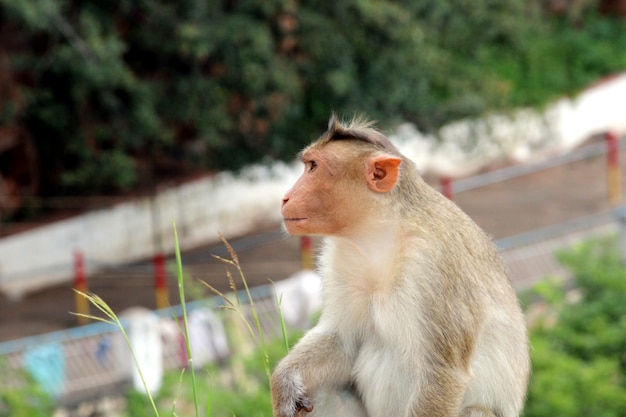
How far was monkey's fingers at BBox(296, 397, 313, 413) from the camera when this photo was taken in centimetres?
441

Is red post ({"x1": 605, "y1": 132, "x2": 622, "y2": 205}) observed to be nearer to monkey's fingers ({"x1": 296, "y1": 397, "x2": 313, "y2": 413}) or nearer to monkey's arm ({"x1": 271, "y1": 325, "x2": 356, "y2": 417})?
monkey's arm ({"x1": 271, "y1": 325, "x2": 356, "y2": 417})

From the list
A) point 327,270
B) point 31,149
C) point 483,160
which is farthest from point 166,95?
point 327,270

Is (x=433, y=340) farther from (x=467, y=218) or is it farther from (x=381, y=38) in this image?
(x=381, y=38)

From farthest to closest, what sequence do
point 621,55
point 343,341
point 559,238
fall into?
point 621,55 < point 559,238 < point 343,341

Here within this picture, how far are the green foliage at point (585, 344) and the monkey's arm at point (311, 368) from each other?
588 cm

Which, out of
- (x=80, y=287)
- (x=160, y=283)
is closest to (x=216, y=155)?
(x=160, y=283)

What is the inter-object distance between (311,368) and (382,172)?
0.77m

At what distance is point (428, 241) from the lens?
4.37 meters

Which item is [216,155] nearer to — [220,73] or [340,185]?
[220,73]

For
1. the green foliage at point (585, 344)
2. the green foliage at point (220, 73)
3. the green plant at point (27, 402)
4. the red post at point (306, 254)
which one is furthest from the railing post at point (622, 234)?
the green plant at point (27, 402)

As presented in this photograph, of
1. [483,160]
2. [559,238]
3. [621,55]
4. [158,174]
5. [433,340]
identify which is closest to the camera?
[433,340]

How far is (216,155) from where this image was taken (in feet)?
59.0

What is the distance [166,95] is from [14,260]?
11.8 ft

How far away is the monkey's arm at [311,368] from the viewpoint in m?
4.44
